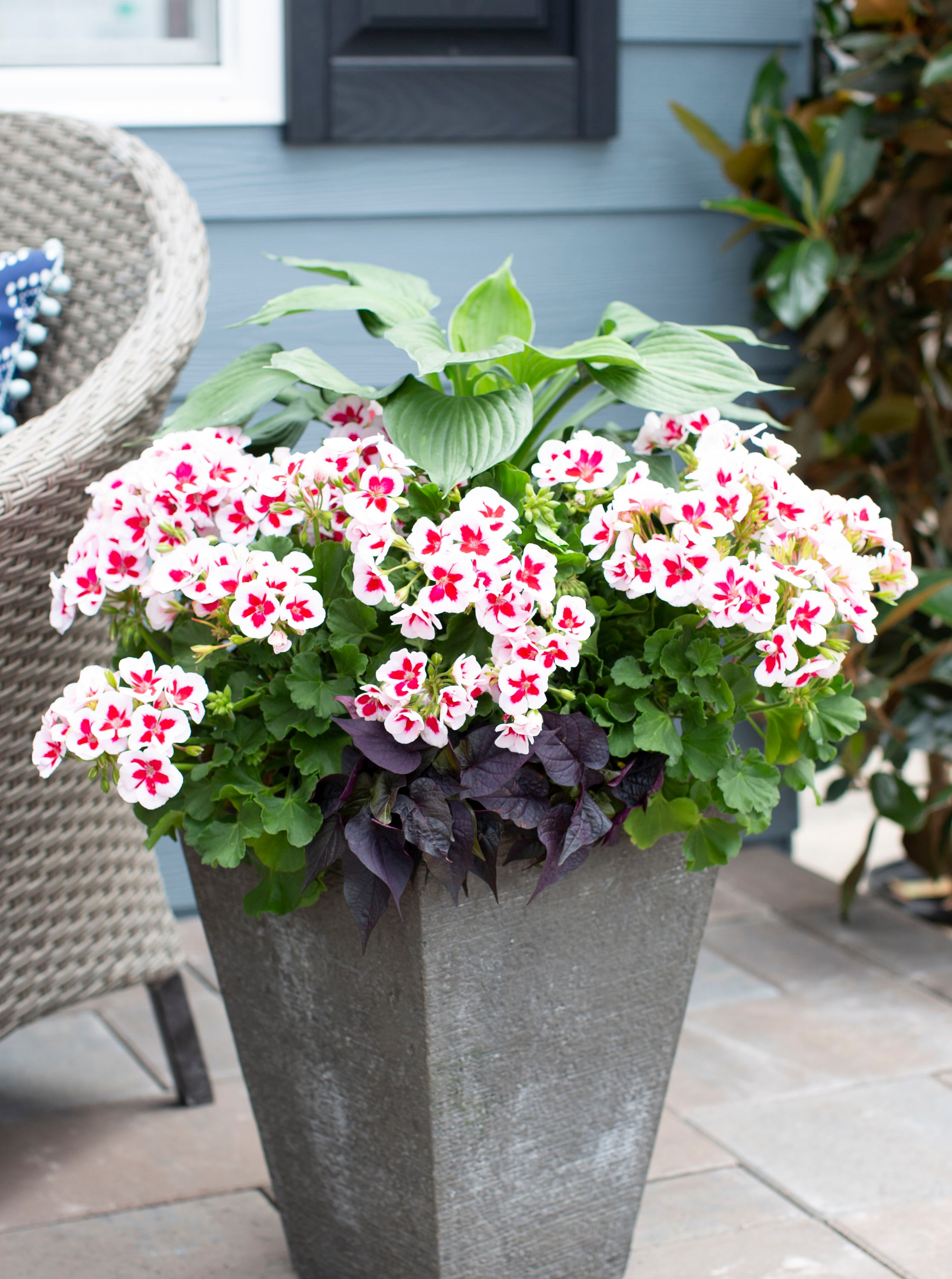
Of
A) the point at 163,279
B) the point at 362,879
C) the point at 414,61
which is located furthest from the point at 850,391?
the point at 362,879

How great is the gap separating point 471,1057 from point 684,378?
0.57 metres

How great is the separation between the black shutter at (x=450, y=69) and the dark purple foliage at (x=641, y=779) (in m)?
1.31

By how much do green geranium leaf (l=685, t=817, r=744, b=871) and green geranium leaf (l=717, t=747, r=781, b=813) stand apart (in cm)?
3

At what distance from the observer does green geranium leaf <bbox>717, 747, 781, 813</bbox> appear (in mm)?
1005

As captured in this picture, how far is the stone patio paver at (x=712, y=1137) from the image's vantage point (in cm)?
127

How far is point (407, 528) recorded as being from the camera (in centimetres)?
105

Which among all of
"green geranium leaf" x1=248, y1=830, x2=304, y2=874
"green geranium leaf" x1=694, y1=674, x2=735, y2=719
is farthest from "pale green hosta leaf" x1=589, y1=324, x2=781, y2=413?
"green geranium leaf" x1=248, y1=830, x2=304, y2=874

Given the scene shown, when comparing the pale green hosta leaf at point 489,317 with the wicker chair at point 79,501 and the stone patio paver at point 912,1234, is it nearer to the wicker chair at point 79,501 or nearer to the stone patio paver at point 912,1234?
the wicker chair at point 79,501

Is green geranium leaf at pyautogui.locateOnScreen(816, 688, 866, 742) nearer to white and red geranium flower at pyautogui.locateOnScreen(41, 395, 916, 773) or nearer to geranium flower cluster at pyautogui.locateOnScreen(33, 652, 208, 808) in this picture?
white and red geranium flower at pyautogui.locateOnScreen(41, 395, 916, 773)

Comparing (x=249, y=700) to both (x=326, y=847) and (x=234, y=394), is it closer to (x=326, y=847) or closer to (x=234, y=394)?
Answer: (x=326, y=847)

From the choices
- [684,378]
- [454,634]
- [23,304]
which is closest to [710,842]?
[454,634]

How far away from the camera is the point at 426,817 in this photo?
939 mm

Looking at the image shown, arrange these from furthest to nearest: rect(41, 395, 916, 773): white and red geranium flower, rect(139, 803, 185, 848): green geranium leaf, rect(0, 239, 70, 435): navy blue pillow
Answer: rect(0, 239, 70, 435): navy blue pillow
rect(139, 803, 185, 848): green geranium leaf
rect(41, 395, 916, 773): white and red geranium flower

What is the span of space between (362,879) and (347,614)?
19cm
